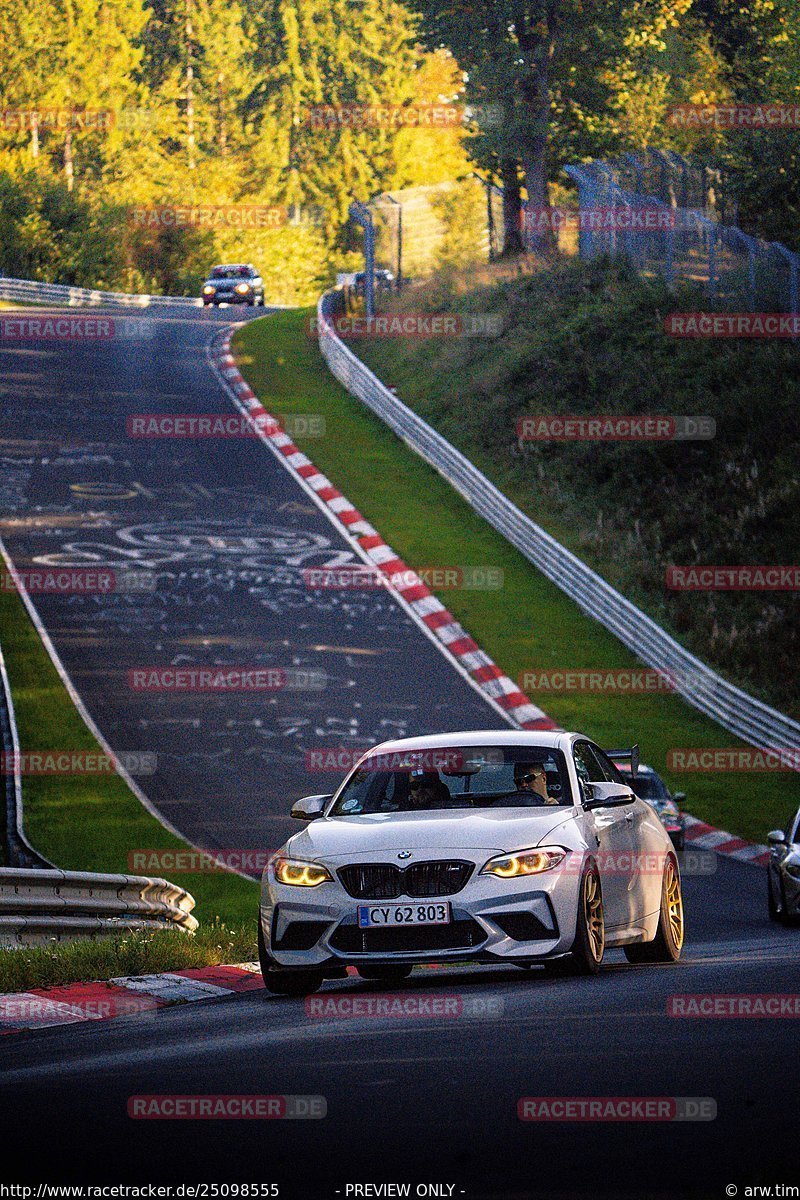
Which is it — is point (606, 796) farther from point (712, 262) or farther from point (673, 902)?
point (712, 262)

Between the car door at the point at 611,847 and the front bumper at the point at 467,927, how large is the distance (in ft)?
2.10

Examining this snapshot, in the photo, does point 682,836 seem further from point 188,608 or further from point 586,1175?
point 586,1175

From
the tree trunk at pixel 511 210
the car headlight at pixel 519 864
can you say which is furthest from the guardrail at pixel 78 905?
the tree trunk at pixel 511 210

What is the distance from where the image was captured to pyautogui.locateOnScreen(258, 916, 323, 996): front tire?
1016cm

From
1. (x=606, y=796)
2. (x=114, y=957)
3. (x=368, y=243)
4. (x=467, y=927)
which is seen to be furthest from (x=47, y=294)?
(x=467, y=927)

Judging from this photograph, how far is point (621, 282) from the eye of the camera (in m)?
44.2

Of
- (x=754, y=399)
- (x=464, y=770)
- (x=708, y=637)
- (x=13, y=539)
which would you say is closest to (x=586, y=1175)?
(x=464, y=770)

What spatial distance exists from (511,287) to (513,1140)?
1708 inches

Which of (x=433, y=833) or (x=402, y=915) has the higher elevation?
(x=433, y=833)

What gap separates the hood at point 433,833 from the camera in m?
9.88

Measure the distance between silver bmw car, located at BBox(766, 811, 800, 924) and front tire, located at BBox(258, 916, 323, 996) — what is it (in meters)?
6.22

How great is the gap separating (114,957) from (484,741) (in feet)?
8.57

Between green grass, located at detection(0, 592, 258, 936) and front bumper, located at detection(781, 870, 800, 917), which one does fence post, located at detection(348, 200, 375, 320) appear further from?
front bumper, located at detection(781, 870, 800, 917)

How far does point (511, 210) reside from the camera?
2222 inches
